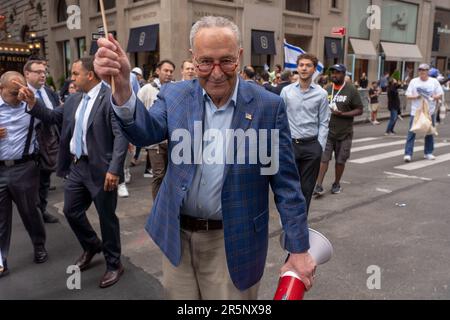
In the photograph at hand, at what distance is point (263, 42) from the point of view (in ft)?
70.9

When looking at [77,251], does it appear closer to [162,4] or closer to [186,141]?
[186,141]

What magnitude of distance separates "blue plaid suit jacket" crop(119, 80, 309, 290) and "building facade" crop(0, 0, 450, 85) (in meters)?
14.3

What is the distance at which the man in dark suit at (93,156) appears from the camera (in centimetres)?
368

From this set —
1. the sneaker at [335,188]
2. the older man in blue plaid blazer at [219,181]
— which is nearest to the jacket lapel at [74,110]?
the older man in blue plaid blazer at [219,181]

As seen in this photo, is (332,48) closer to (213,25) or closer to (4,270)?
(4,270)

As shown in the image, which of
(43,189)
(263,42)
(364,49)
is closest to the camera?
(43,189)

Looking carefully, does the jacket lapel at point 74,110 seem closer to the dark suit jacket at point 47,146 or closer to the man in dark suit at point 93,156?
the man in dark suit at point 93,156

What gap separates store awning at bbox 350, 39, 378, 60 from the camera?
89.4 ft

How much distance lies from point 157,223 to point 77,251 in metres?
2.69

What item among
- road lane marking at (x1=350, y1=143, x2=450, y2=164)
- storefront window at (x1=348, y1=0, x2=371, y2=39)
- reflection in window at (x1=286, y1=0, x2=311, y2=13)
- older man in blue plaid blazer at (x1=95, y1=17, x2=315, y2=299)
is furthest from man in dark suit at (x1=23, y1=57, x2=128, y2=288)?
storefront window at (x1=348, y1=0, x2=371, y2=39)

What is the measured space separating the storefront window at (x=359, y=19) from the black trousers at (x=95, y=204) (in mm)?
26646

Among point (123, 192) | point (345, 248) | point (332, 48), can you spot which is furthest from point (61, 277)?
point (332, 48)

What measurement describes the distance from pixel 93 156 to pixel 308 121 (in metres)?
2.68

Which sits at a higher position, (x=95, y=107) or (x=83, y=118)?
(x=95, y=107)
